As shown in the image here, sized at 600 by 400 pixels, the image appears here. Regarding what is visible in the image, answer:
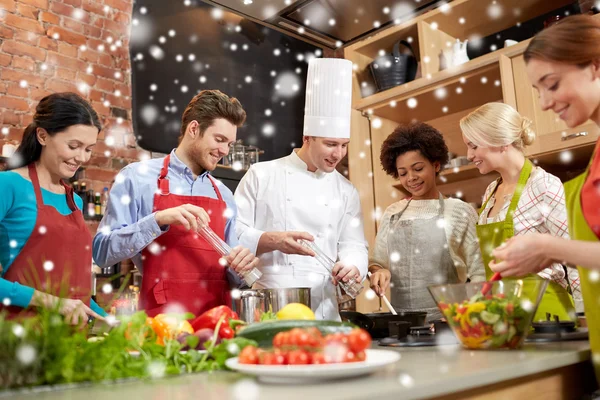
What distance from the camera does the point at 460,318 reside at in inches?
44.3

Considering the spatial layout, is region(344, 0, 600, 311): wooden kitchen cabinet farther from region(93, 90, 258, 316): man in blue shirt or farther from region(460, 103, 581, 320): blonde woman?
region(93, 90, 258, 316): man in blue shirt

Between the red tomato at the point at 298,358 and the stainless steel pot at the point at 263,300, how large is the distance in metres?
0.43

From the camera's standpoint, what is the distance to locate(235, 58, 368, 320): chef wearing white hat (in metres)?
2.11

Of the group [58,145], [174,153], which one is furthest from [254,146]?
[58,145]

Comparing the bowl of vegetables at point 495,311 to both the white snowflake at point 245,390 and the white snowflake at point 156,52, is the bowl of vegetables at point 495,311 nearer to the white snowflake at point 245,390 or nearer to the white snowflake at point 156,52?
the white snowflake at point 245,390

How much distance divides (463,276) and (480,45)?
137 centimetres

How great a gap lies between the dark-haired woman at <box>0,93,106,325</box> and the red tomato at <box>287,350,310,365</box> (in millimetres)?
1030

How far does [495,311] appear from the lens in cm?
110

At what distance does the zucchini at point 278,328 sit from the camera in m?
0.92

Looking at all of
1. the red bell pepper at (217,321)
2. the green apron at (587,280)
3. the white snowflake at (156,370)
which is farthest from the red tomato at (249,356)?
the green apron at (587,280)

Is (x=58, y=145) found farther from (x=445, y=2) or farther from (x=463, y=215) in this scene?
(x=445, y=2)

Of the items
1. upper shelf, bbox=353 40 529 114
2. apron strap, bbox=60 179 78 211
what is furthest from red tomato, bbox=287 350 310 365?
upper shelf, bbox=353 40 529 114

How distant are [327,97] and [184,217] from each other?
90 centimetres

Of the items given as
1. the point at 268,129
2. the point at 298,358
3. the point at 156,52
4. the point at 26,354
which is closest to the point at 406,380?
the point at 298,358
